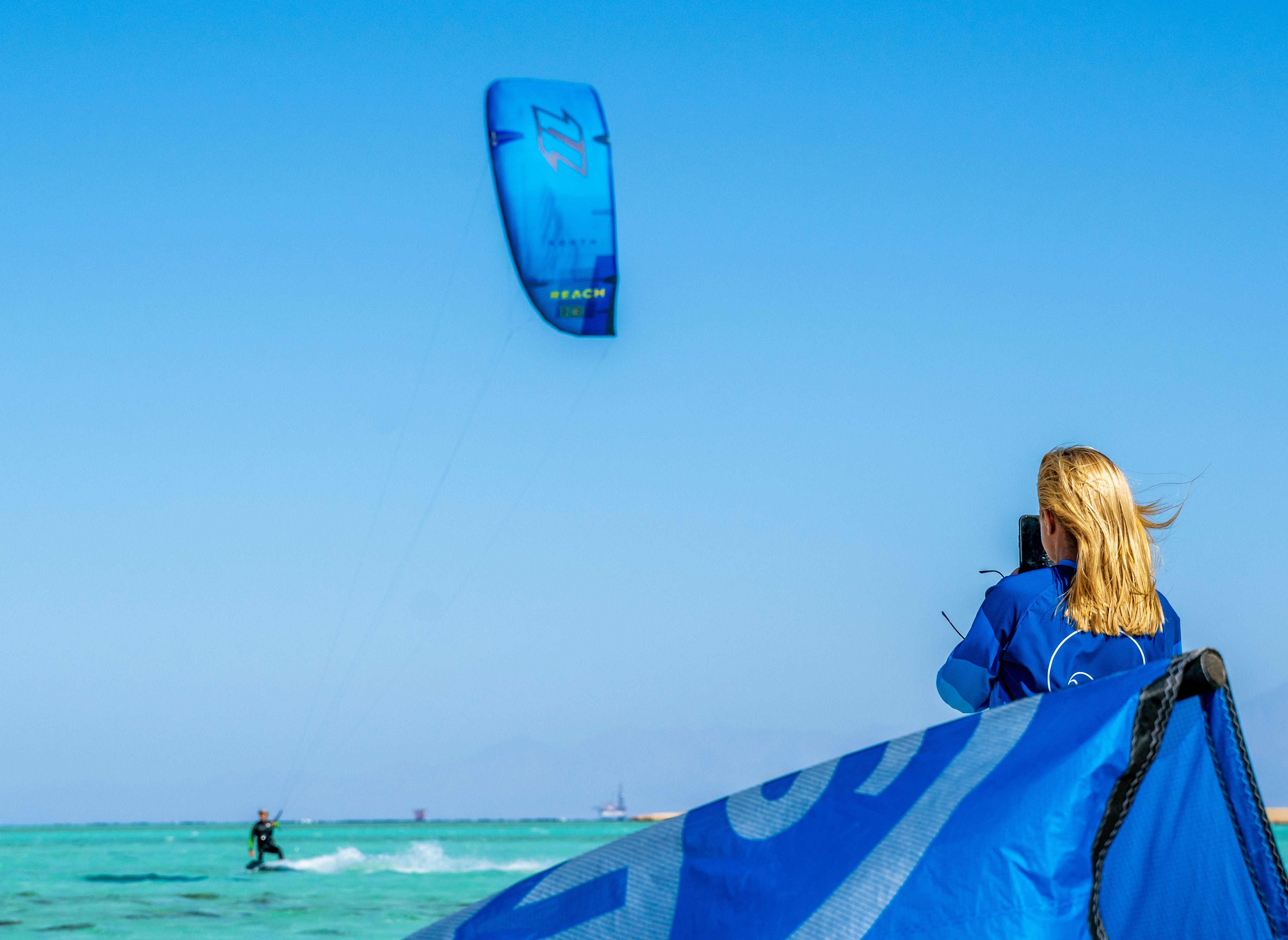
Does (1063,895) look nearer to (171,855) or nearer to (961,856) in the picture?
(961,856)

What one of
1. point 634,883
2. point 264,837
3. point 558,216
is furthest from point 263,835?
point 634,883

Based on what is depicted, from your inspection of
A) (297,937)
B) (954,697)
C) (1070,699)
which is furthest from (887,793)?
(297,937)

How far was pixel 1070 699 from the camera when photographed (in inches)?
70.4

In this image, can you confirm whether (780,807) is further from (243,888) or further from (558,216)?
(243,888)

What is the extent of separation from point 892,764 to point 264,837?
26583 millimetres

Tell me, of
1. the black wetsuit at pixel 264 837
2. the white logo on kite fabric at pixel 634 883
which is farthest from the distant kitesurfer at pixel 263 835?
the white logo on kite fabric at pixel 634 883

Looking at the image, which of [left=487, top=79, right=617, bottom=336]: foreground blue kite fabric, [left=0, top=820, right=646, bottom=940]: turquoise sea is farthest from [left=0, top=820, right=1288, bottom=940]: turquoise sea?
[left=487, top=79, right=617, bottom=336]: foreground blue kite fabric

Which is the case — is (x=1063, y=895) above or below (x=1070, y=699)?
below

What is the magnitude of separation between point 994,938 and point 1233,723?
51 centimetres

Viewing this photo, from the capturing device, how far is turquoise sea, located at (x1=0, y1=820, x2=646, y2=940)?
15.7 metres

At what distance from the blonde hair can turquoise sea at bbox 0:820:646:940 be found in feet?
39.8

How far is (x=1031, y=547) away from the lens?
8.05 feet

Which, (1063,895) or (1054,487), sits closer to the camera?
(1063,895)

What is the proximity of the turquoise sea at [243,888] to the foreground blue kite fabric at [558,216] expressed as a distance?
662cm
